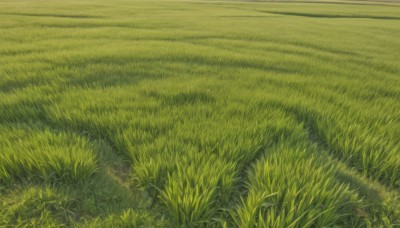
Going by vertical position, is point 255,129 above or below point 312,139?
above

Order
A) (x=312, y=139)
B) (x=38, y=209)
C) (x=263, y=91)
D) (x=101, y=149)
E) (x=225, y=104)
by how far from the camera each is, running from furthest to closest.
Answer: (x=263, y=91), (x=225, y=104), (x=312, y=139), (x=101, y=149), (x=38, y=209)

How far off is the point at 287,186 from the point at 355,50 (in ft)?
19.7

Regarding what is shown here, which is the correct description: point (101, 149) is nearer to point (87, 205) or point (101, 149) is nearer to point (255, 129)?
point (87, 205)

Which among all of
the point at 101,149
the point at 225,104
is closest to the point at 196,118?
the point at 225,104

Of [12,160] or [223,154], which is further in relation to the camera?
[223,154]

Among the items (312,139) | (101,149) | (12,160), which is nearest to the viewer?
(12,160)

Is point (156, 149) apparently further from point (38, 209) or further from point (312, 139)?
point (312, 139)

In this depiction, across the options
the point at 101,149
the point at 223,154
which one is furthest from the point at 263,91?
the point at 101,149

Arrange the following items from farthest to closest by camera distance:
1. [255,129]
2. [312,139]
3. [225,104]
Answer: [225,104] → [312,139] → [255,129]

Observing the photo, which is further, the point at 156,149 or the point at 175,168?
the point at 156,149

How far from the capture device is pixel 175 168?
1.58 m

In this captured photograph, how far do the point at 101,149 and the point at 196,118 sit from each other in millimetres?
806

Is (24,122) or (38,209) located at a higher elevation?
(24,122)

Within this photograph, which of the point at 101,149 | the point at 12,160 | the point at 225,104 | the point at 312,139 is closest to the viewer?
the point at 12,160
